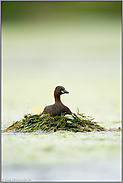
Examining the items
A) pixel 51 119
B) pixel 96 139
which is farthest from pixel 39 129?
pixel 96 139

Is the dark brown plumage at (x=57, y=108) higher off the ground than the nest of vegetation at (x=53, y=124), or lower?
higher

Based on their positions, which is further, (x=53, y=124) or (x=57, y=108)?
(x=57, y=108)

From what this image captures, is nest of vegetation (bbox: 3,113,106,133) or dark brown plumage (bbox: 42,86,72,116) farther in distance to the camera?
dark brown plumage (bbox: 42,86,72,116)

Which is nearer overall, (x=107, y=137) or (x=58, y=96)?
(x=107, y=137)

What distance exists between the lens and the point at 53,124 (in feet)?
36.5

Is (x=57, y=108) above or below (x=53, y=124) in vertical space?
above

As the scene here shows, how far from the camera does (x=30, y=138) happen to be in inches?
417

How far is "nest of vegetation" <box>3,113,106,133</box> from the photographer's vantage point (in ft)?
36.2

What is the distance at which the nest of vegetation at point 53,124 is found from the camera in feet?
36.2

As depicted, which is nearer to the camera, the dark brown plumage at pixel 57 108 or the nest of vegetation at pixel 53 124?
the nest of vegetation at pixel 53 124

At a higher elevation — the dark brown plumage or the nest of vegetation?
the dark brown plumage

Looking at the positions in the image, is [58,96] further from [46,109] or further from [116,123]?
[116,123]

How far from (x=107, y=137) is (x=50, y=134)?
1118 mm

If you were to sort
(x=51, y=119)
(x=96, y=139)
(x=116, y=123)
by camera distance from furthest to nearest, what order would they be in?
1. (x=116, y=123)
2. (x=51, y=119)
3. (x=96, y=139)
